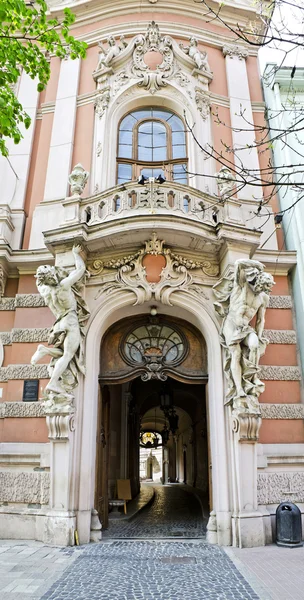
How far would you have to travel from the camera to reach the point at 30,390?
802 centimetres

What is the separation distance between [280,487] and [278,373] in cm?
198

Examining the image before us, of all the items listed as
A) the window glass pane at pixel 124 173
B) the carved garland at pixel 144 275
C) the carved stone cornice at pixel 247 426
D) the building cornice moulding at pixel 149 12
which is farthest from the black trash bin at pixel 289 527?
the building cornice moulding at pixel 149 12

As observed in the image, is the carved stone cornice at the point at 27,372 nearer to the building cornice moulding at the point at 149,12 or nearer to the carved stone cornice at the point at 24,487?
the carved stone cornice at the point at 24,487

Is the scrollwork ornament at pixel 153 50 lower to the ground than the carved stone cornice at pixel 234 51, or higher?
lower

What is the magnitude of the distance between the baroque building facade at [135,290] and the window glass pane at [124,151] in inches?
2.7

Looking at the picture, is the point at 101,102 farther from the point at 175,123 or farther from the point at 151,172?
the point at 151,172

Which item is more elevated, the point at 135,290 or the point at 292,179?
the point at 292,179

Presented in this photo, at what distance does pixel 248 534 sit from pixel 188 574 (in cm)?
176

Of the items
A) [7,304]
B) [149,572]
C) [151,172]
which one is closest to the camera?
[149,572]

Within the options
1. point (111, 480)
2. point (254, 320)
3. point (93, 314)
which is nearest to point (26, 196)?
point (93, 314)

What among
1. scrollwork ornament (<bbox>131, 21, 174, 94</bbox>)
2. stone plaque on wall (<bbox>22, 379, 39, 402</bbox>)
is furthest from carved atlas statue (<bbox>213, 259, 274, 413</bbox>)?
scrollwork ornament (<bbox>131, 21, 174, 94</bbox>)

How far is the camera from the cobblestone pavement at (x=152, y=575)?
455 centimetres

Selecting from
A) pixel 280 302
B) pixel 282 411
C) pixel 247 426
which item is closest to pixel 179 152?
pixel 280 302

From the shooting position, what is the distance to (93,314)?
8.17m
